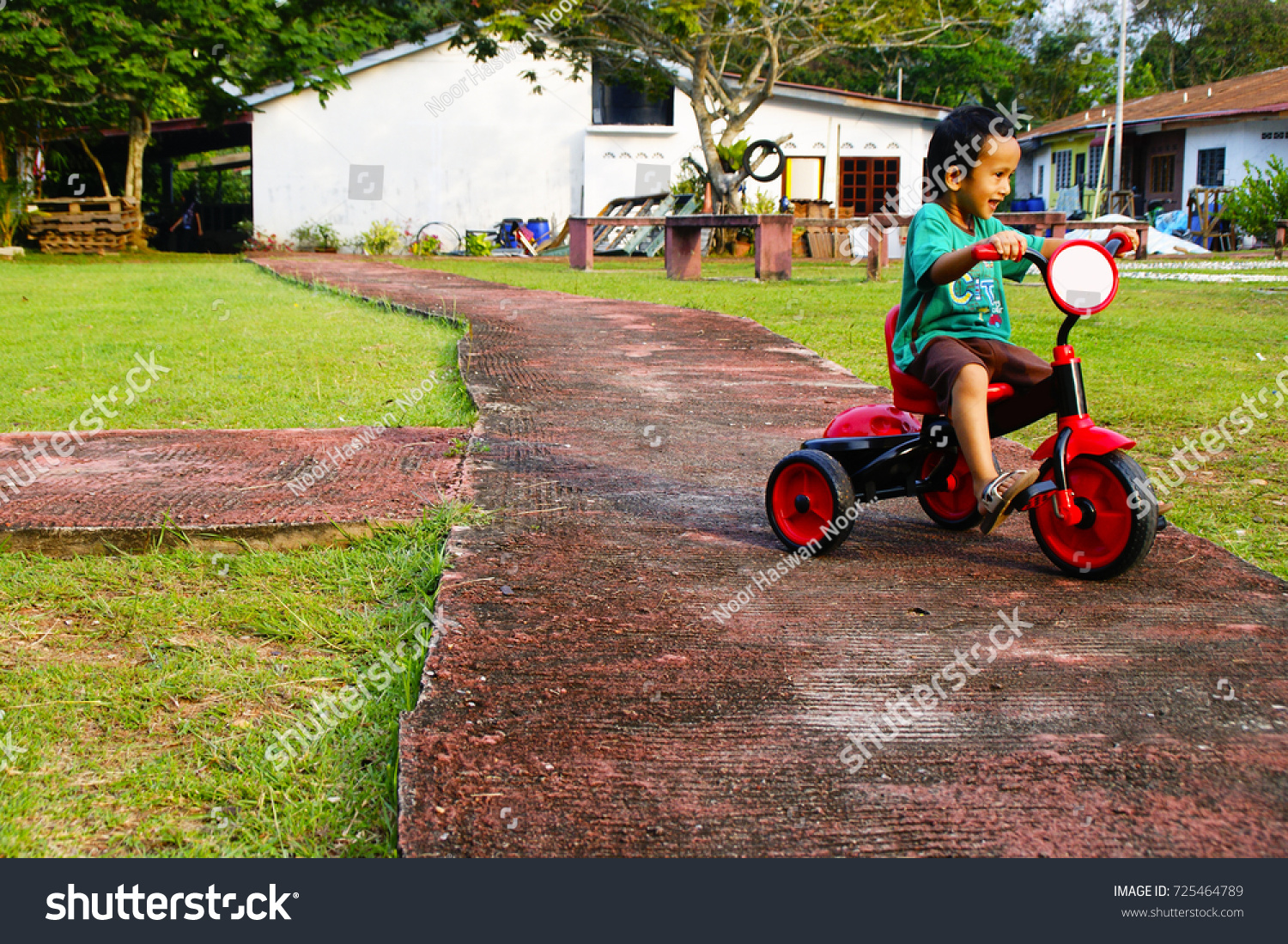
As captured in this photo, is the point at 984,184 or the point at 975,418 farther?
the point at 984,184

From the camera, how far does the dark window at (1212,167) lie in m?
27.1

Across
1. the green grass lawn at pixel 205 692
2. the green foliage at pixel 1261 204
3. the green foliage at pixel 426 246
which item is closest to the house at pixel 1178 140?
the green foliage at pixel 1261 204

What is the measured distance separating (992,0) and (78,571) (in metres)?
19.3

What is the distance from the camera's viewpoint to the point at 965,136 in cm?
301

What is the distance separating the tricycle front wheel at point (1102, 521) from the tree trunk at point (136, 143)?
2099cm

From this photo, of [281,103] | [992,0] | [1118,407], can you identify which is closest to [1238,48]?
[992,0]

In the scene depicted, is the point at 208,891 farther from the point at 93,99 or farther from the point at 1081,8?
the point at 1081,8

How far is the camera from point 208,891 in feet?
5.42

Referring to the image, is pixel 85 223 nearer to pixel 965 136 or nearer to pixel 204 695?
pixel 965 136

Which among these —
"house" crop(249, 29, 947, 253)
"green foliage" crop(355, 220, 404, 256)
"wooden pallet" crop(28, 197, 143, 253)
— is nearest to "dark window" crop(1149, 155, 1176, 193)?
"house" crop(249, 29, 947, 253)

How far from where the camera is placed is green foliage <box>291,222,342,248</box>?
981 inches

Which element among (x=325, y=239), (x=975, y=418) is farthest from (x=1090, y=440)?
(x=325, y=239)

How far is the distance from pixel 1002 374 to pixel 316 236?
23.7m

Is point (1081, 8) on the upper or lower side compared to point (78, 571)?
upper
